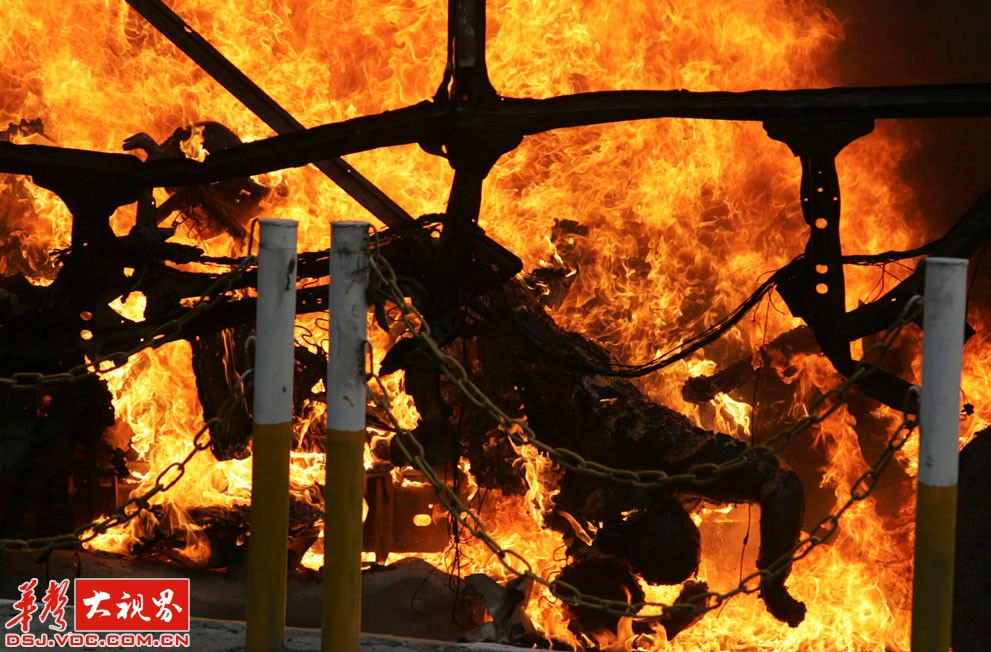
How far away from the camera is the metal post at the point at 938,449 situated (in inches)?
148

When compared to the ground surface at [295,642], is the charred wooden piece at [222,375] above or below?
above

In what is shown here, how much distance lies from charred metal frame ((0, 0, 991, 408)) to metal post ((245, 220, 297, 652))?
244 centimetres

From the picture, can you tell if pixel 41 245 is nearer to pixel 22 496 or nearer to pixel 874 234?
pixel 22 496

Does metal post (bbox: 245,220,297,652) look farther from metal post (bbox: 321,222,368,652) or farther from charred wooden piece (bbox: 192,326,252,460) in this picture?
charred wooden piece (bbox: 192,326,252,460)

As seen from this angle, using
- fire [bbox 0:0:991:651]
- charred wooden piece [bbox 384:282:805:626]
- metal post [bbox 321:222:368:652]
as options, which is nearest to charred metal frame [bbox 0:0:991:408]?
charred wooden piece [bbox 384:282:805:626]

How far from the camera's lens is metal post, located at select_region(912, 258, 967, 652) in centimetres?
377
